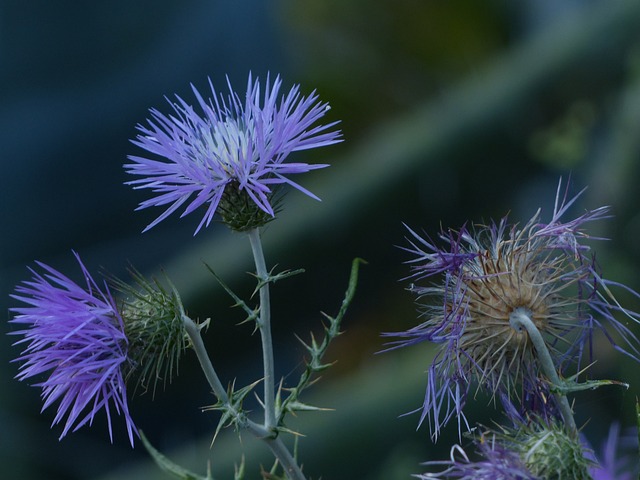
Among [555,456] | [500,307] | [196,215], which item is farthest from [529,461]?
[196,215]

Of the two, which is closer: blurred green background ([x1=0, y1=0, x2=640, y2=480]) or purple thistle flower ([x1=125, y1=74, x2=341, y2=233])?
purple thistle flower ([x1=125, y1=74, x2=341, y2=233])

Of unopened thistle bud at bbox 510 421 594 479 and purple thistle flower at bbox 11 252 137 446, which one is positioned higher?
purple thistle flower at bbox 11 252 137 446

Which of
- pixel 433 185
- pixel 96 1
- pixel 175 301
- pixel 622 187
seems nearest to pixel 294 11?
pixel 96 1

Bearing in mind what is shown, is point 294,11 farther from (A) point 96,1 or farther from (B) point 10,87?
(B) point 10,87

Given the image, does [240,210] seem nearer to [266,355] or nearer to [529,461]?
[266,355]

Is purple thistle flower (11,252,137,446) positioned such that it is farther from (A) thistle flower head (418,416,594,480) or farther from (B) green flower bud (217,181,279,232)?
(A) thistle flower head (418,416,594,480)

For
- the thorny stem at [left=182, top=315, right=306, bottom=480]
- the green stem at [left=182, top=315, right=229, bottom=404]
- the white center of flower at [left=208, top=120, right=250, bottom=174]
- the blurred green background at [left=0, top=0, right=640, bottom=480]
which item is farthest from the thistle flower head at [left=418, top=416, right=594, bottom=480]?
the blurred green background at [left=0, top=0, right=640, bottom=480]
